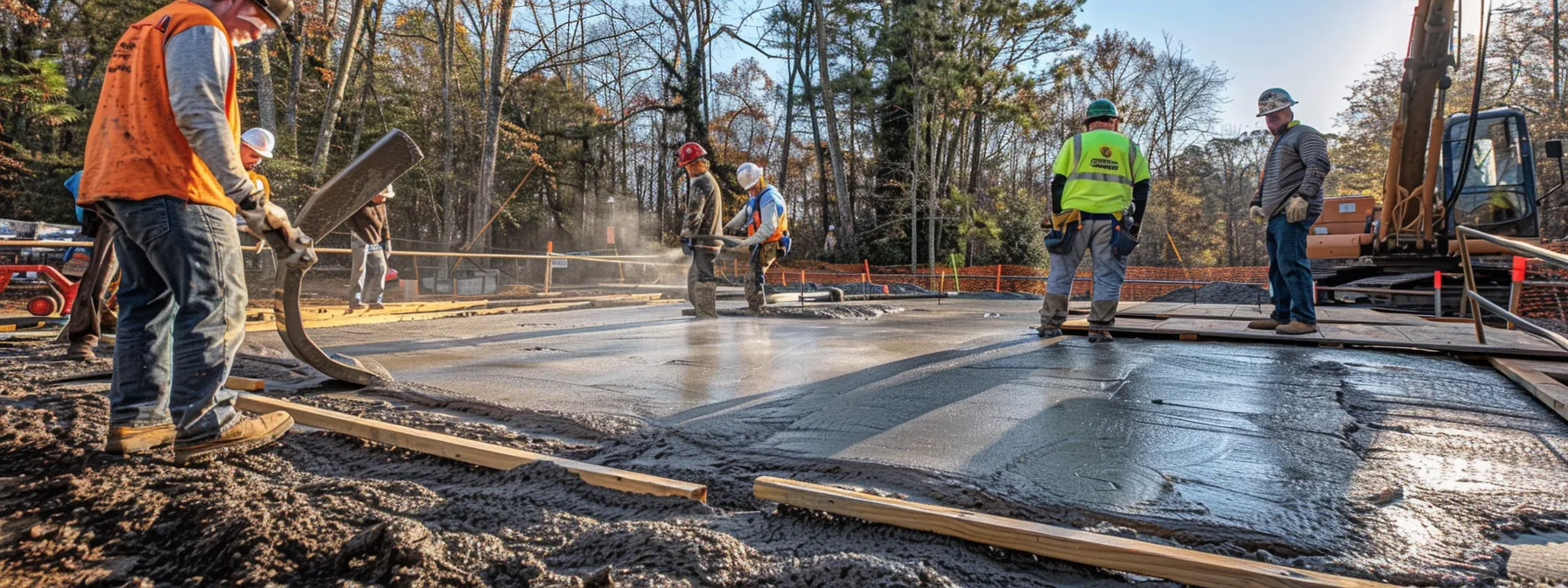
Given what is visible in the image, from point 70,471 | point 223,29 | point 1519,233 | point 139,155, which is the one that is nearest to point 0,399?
point 70,471

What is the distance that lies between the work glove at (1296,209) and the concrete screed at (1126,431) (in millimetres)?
964

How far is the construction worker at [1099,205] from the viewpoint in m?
5.55

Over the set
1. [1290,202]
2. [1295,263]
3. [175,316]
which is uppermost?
[1290,202]

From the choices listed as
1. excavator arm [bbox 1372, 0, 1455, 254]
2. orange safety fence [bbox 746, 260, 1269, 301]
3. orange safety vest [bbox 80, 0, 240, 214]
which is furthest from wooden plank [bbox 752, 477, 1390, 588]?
orange safety fence [bbox 746, 260, 1269, 301]

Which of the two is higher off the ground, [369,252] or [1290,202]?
[1290,202]

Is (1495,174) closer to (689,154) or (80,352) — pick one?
(689,154)

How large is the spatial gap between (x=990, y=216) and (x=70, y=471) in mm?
25436

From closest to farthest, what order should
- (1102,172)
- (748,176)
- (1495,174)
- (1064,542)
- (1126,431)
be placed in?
1. (1064,542)
2. (1126,431)
3. (1102,172)
4. (748,176)
5. (1495,174)

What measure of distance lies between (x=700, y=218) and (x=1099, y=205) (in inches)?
156

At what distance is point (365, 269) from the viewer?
9.43 m

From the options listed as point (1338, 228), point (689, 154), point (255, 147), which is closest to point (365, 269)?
point (255, 147)

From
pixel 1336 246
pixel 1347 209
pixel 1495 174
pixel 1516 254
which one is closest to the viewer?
pixel 1516 254

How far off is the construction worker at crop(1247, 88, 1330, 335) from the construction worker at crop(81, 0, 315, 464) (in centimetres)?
640

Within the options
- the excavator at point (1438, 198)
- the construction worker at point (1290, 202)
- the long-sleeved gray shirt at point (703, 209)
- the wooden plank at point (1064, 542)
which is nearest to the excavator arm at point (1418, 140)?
the excavator at point (1438, 198)
